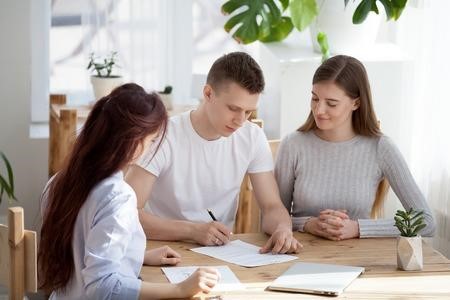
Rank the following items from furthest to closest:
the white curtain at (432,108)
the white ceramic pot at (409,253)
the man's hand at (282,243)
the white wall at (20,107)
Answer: the white wall at (20,107)
the white curtain at (432,108)
the man's hand at (282,243)
the white ceramic pot at (409,253)

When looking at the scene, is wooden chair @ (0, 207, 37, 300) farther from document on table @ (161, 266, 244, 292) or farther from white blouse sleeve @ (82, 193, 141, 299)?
document on table @ (161, 266, 244, 292)

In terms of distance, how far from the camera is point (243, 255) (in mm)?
2566

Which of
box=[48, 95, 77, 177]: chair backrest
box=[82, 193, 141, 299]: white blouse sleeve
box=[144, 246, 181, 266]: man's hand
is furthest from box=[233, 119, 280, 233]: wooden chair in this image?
box=[82, 193, 141, 299]: white blouse sleeve

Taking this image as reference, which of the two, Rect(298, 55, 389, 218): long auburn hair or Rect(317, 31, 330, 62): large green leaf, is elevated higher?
Rect(317, 31, 330, 62): large green leaf

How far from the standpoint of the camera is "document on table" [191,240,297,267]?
8.23 ft

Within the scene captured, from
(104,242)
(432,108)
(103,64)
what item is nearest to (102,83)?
(103,64)

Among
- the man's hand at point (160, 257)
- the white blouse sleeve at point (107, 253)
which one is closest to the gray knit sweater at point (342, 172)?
the man's hand at point (160, 257)

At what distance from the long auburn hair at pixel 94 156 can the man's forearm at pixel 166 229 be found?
0.57m

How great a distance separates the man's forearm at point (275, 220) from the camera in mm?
2780

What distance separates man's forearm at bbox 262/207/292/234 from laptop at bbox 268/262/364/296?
296 mm

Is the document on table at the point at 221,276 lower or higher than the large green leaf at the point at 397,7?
lower

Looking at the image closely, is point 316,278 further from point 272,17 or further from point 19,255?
point 272,17

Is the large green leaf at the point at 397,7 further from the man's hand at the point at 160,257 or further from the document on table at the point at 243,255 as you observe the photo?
the man's hand at the point at 160,257

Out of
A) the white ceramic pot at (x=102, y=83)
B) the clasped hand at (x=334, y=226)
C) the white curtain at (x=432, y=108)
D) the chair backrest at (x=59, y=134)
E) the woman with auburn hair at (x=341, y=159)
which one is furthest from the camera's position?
the white ceramic pot at (x=102, y=83)
